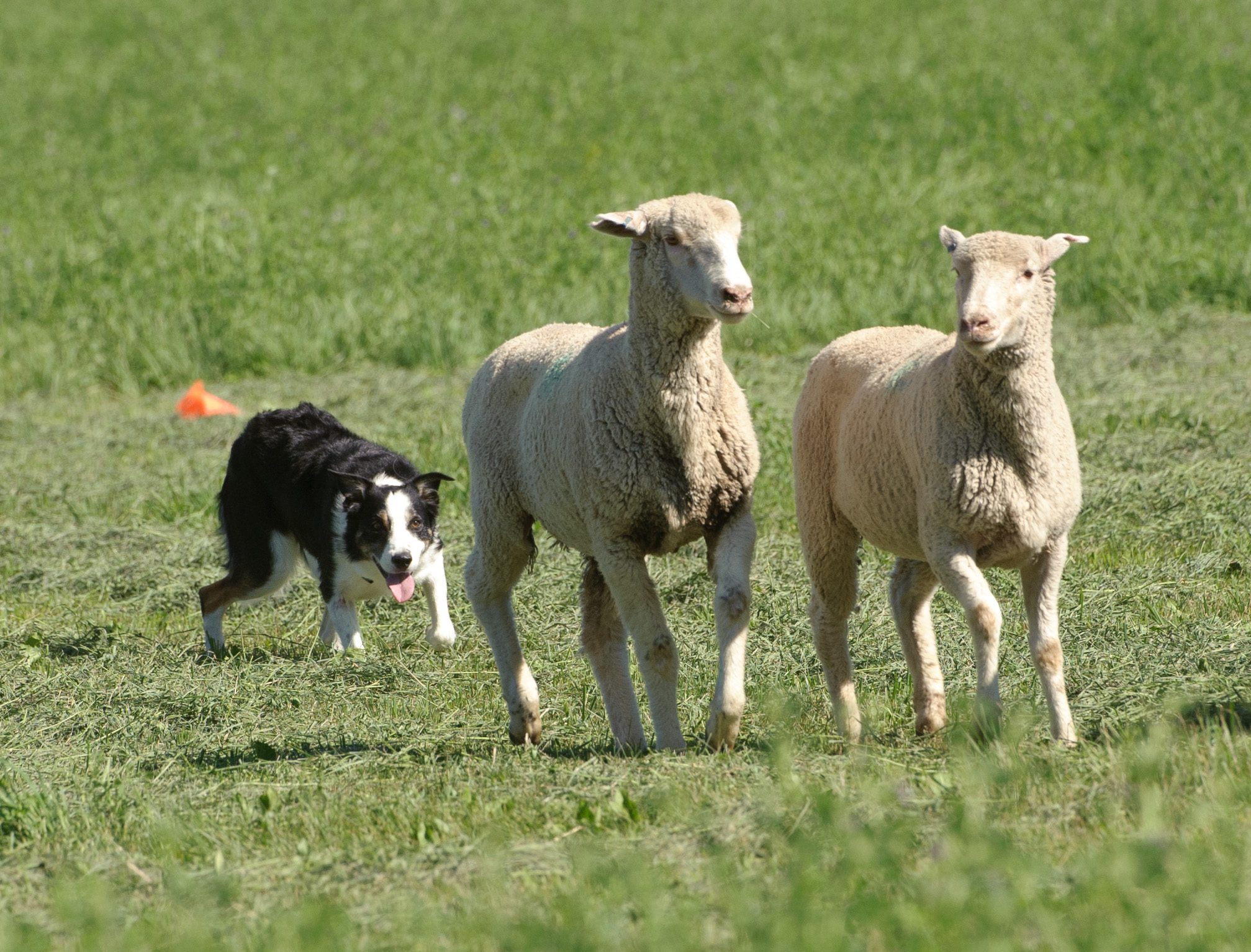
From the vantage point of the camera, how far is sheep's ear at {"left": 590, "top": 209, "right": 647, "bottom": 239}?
5.00 meters

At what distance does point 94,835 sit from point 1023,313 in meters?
3.33

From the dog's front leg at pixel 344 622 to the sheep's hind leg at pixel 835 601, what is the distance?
2.50 metres

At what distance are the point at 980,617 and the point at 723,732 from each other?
36.4 inches

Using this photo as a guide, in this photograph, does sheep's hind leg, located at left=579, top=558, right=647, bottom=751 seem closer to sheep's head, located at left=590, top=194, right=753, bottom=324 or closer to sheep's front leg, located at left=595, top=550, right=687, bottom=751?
sheep's front leg, located at left=595, top=550, right=687, bottom=751

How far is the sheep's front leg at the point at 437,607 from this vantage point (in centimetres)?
716

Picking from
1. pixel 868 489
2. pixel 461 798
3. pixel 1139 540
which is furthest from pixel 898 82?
pixel 461 798

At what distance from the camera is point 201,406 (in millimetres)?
12695

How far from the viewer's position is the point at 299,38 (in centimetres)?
2517

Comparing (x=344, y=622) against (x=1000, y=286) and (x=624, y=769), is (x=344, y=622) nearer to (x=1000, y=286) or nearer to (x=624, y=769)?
(x=624, y=769)

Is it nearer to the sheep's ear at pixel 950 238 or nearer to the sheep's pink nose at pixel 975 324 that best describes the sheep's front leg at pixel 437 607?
the sheep's ear at pixel 950 238

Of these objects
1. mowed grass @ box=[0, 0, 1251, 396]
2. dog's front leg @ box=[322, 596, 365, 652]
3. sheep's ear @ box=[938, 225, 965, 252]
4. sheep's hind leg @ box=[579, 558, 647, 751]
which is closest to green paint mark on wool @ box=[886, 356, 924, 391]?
sheep's ear @ box=[938, 225, 965, 252]

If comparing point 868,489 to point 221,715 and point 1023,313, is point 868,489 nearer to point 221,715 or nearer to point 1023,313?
point 1023,313

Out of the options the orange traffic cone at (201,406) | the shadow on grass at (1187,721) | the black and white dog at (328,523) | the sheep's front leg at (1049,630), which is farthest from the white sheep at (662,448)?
the orange traffic cone at (201,406)

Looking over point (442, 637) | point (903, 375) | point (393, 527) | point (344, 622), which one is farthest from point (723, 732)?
A: point (344, 622)
